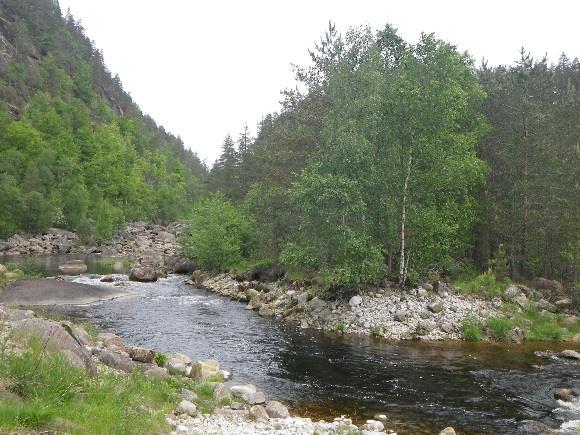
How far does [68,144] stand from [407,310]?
303ft

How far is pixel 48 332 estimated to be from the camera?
43.5ft

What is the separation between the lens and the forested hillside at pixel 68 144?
81438 millimetres

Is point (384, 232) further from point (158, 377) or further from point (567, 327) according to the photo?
point (158, 377)

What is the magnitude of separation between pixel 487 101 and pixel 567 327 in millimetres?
19461

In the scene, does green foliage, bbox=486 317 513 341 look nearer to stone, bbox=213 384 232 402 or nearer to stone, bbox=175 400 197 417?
stone, bbox=213 384 232 402

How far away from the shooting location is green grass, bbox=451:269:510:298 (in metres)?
32.0

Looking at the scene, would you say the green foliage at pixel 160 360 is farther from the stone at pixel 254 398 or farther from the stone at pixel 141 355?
the stone at pixel 254 398

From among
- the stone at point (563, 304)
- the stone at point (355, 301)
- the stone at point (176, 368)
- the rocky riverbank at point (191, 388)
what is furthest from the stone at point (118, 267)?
the stone at point (563, 304)

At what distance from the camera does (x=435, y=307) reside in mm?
29312

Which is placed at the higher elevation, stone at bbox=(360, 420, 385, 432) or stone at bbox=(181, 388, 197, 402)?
stone at bbox=(181, 388, 197, 402)

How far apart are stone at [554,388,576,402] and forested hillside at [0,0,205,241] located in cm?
7522

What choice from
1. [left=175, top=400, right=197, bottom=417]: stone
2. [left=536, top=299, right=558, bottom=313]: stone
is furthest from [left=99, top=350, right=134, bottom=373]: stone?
[left=536, top=299, right=558, bottom=313]: stone

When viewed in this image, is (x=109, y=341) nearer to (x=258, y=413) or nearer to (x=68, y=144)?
(x=258, y=413)

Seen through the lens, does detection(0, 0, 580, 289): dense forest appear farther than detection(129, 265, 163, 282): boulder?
No
